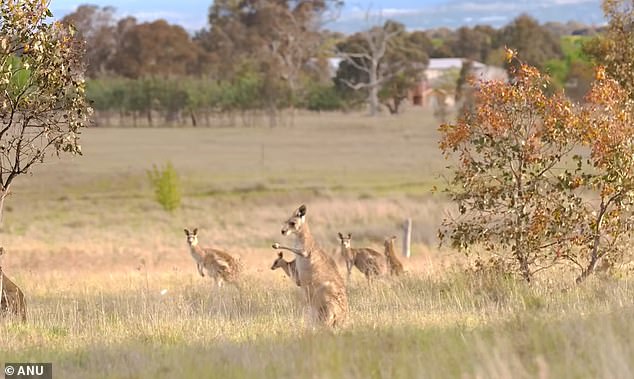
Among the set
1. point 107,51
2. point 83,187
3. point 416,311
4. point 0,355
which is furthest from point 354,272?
point 107,51

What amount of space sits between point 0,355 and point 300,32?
100251 millimetres

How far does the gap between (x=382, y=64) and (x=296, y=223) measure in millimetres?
91599

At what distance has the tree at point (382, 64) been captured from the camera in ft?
324

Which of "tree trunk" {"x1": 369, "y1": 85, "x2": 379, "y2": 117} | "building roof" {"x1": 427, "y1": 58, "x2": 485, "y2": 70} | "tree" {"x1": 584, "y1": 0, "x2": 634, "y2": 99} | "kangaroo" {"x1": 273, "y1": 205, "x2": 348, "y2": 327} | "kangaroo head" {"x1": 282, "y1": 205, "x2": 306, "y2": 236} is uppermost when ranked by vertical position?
"tree" {"x1": 584, "y1": 0, "x2": 634, "y2": 99}

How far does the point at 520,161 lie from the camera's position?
13719 millimetres

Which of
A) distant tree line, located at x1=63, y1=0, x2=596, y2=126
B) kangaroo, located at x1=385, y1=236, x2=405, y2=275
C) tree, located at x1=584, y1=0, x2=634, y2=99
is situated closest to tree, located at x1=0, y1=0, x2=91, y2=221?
kangaroo, located at x1=385, y1=236, x2=405, y2=275

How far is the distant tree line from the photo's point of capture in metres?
92.1

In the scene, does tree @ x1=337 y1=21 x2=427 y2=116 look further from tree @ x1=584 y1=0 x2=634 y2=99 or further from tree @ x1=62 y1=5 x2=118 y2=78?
tree @ x1=584 y1=0 x2=634 y2=99

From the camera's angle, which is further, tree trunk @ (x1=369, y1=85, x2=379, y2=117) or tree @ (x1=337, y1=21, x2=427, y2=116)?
tree @ (x1=337, y1=21, x2=427, y2=116)

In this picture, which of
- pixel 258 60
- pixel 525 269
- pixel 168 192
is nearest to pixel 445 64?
pixel 258 60

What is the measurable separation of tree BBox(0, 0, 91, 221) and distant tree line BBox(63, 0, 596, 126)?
240 ft

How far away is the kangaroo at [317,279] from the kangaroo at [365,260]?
605 centimetres

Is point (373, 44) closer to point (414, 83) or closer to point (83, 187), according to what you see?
point (414, 83)

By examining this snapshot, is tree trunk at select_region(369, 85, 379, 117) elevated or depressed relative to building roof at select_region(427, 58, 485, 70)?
depressed
